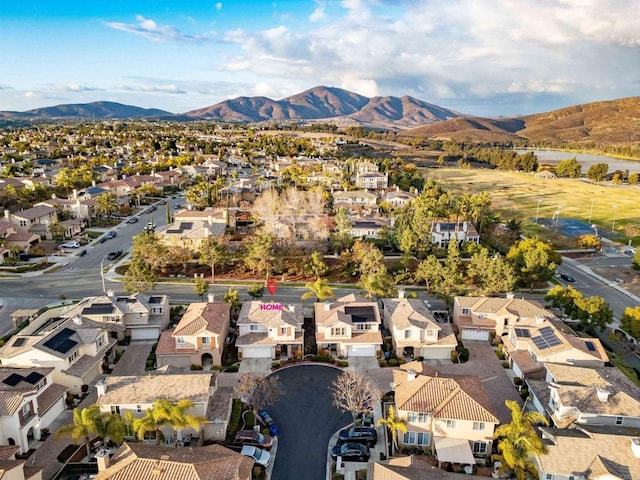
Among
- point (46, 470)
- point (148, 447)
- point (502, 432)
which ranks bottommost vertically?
point (46, 470)

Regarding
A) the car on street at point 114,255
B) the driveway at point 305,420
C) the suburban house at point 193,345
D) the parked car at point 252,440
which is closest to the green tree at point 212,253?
the car on street at point 114,255

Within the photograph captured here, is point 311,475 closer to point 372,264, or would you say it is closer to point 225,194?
point 372,264

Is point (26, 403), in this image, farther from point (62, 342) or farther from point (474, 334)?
point (474, 334)

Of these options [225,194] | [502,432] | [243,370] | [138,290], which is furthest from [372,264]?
[225,194]

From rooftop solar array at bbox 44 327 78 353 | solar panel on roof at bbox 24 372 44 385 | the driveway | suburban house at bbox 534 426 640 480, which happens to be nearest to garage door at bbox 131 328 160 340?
rooftop solar array at bbox 44 327 78 353

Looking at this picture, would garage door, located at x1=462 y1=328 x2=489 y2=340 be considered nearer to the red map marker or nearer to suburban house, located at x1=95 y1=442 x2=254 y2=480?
the red map marker

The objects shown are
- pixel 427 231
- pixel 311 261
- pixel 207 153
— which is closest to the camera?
pixel 311 261
